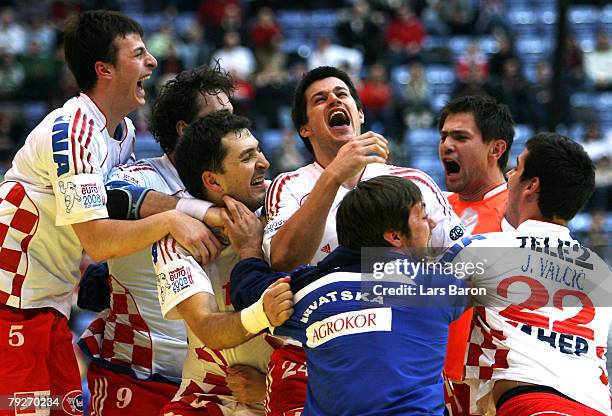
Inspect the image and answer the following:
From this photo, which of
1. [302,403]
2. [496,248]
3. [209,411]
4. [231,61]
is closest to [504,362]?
[496,248]

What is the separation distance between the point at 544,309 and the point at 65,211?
2548 millimetres

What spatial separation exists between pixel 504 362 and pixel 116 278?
2309 mm

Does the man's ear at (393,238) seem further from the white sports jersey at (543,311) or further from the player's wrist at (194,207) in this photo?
the player's wrist at (194,207)

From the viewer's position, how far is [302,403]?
5340 mm

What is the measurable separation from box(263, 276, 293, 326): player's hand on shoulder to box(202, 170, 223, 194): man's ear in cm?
99

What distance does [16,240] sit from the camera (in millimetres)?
5961

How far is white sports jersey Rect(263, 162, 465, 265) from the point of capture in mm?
5453

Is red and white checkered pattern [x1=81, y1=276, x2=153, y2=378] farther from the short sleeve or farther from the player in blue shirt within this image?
the player in blue shirt

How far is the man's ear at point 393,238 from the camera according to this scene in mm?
4613

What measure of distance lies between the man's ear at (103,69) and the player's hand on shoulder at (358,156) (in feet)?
5.54

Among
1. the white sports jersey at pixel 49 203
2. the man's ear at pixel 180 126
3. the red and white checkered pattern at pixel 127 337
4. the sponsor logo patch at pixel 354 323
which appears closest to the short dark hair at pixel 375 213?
the sponsor logo patch at pixel 354 323

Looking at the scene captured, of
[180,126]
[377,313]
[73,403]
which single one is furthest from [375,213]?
[73,403]

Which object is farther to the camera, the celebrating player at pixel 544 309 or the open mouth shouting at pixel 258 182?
the open mouth shouting at pixel 258 182

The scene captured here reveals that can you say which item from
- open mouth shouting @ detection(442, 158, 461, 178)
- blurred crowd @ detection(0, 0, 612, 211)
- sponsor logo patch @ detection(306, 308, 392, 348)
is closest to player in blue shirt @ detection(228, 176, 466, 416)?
sponsor logo patch @ detection(306, 308, 392, 348)
